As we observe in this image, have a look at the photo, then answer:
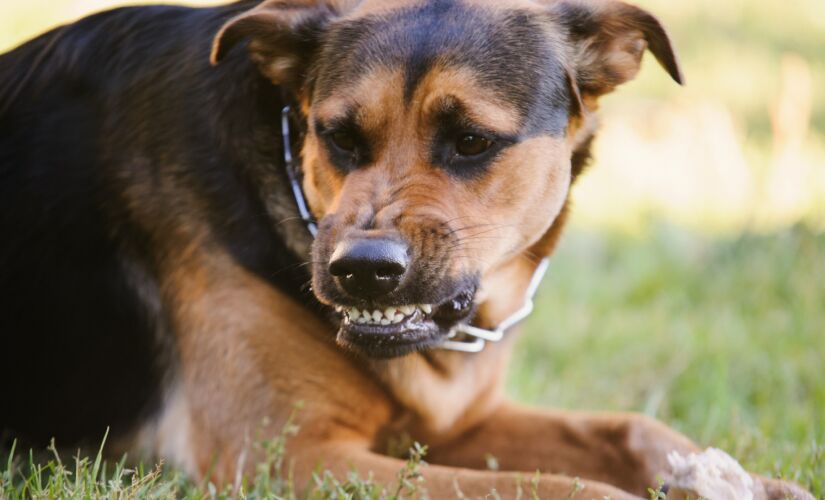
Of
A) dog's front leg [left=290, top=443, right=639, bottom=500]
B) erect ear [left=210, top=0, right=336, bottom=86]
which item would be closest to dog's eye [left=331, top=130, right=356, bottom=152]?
erect ear [left=210, top=0, right=336, bottom=86]

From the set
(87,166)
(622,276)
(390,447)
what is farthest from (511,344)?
(622,276)

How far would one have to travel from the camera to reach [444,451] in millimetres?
4121

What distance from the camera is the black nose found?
3004mm

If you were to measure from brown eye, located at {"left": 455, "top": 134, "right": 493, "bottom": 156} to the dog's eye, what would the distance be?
13.5 inches

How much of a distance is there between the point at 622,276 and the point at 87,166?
375cm

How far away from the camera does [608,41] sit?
3.69 metres

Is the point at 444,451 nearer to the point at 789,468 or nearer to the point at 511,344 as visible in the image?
the point at 511,344

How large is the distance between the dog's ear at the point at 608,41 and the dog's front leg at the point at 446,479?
1396mm

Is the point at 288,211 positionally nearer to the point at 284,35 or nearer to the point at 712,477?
the point at 284,35

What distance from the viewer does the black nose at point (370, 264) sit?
3.00 metres

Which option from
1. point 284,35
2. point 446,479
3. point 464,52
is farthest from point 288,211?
point 446,479

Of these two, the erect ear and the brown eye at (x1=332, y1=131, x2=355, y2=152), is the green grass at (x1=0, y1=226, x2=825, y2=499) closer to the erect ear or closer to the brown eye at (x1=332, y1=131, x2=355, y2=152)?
the brown eye at (x1=332, y1=131, x2=355, y2=152)

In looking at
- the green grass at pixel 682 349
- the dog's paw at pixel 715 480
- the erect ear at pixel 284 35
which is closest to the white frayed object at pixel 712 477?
the dog's paw at pixel 715 480

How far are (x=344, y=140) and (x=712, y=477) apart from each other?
154cm
